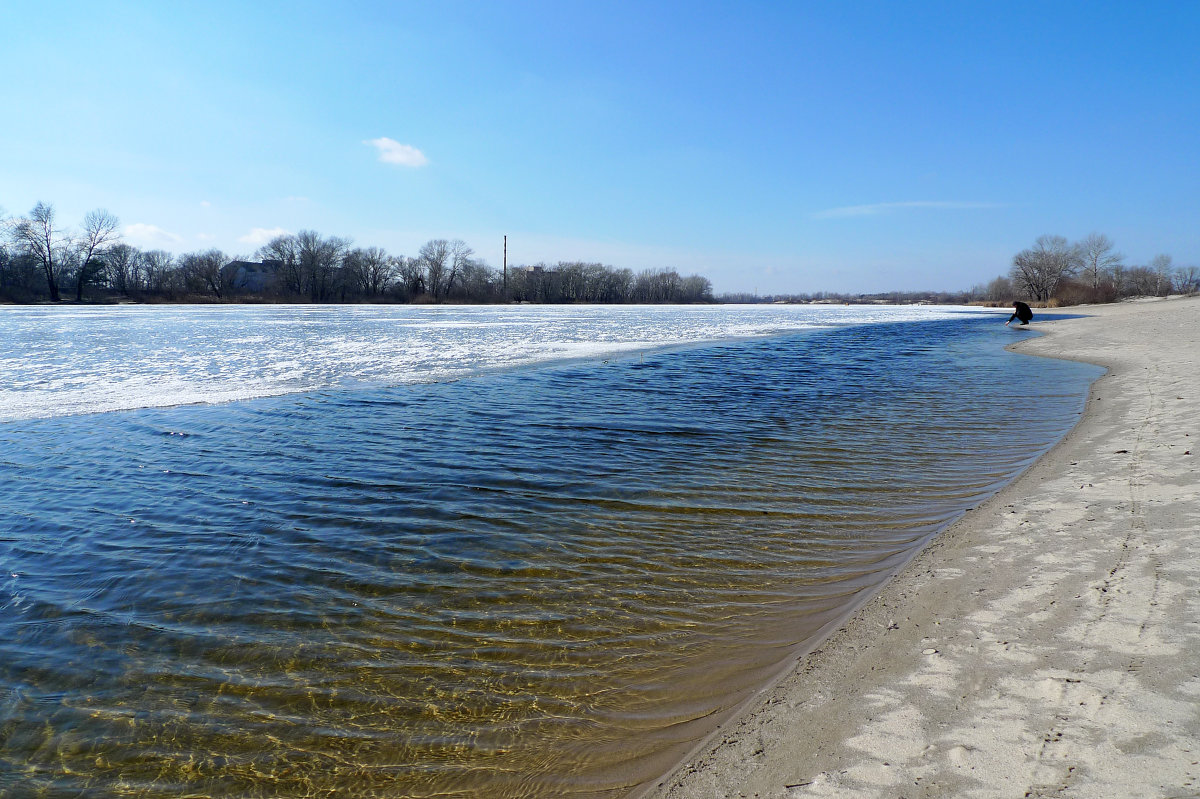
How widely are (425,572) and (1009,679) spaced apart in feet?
11.4

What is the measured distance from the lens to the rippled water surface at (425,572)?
2.72 metres

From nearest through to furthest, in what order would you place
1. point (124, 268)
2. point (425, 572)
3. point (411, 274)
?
point (425, 572) → point (124, 268) → point (411, 274)

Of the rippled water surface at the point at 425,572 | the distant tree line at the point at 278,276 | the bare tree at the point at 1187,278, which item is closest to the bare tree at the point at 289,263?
the distant tree line at the point at 278,276

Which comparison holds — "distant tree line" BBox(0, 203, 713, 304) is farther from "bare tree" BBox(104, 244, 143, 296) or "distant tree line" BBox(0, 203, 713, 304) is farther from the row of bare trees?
the row of bare trees

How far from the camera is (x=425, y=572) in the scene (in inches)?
174

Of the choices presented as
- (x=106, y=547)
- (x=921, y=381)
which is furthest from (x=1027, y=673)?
(x=921, y=381)

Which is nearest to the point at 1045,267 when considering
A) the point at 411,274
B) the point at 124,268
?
the point at 411,274

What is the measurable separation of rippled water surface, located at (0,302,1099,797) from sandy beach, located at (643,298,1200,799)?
319mm

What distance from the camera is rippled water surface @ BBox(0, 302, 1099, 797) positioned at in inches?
107

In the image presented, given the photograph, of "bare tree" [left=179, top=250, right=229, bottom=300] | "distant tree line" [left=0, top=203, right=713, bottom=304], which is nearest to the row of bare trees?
"distant tree line" [left=0, top=203, right=713, bottom=304]

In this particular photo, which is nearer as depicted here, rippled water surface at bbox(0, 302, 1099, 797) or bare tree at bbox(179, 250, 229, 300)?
rippled water surface at bbox(0, 302, 1099, 797)

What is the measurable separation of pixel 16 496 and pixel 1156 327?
2938 centimetres

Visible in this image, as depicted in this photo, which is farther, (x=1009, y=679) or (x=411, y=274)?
(x=411, y=274)

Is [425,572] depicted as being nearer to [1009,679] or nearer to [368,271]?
[1009,679]
